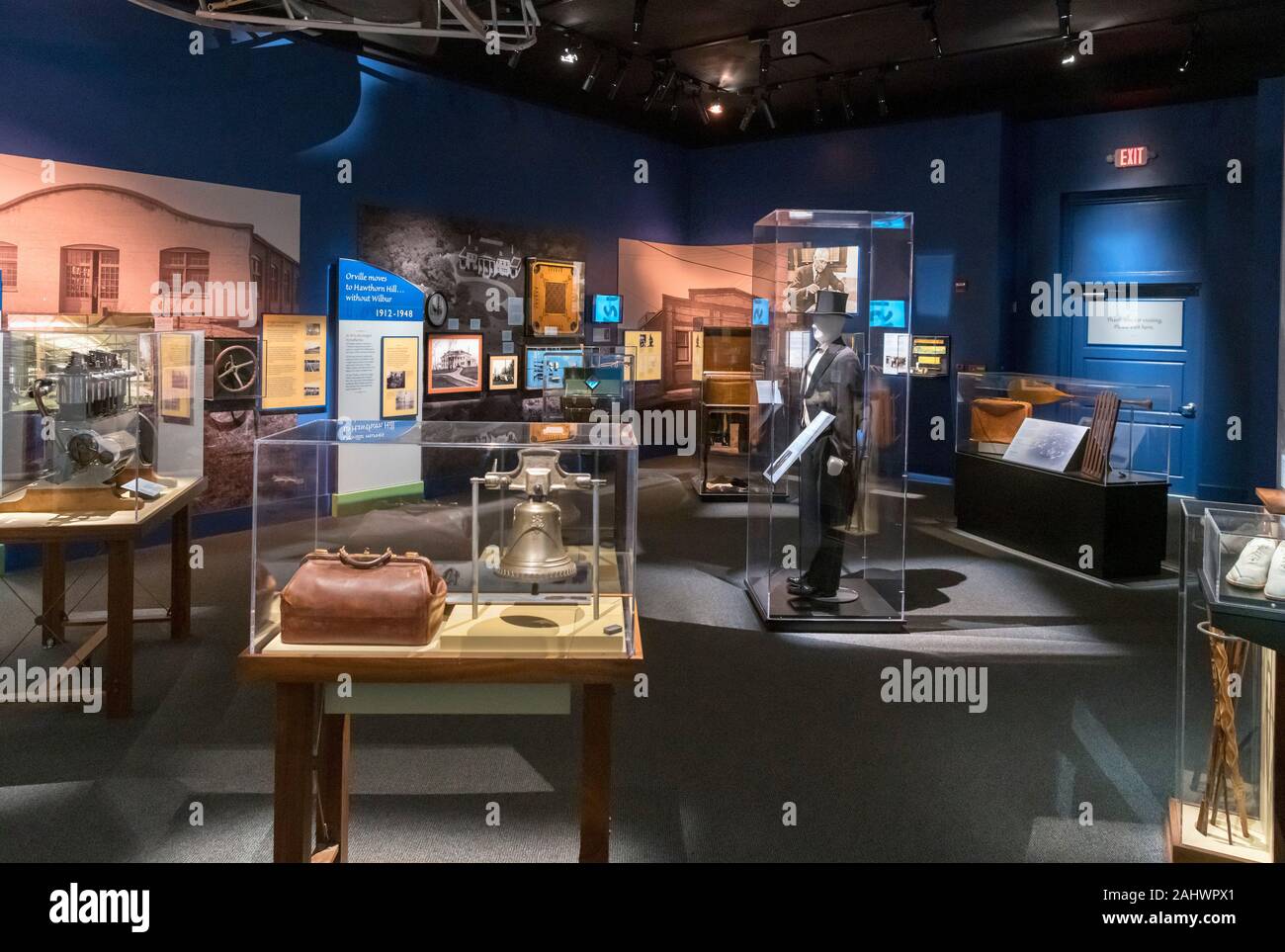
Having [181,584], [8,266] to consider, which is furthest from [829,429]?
[8,266]

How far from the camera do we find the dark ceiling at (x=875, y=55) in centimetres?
891

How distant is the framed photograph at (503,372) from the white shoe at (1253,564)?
865 centimetres

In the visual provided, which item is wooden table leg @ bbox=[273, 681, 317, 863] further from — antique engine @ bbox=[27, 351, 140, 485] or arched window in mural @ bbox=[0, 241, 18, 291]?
arched window in mural @ bbox=[0, 241, 18, 291]

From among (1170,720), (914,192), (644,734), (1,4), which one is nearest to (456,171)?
(1,4)

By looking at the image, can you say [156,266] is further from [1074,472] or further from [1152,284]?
[1152,284]

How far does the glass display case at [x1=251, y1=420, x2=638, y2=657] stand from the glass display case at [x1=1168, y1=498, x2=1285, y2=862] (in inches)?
66.8

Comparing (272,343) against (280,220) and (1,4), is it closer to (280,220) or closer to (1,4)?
(280,220)

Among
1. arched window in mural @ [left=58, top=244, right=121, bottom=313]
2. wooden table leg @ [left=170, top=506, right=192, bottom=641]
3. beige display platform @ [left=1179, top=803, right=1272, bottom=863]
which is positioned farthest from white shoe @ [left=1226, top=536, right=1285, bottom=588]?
arched window in mural @ [left=58, top=244, right=121, bottom=313]

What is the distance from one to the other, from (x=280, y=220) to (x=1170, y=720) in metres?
7.43

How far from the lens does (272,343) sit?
8609 millimetres

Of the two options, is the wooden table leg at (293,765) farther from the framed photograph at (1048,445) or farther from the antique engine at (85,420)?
the framed photograph at (1048,445)

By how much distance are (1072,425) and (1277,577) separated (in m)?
5.41

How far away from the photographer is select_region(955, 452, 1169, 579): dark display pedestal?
7410 millimetres

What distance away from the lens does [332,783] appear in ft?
10.6
